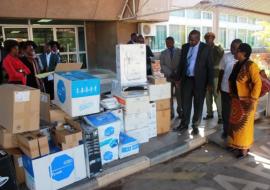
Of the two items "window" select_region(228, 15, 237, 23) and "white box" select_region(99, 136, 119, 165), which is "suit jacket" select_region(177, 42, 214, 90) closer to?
"white box" select_region(99, 136, 119, 165)

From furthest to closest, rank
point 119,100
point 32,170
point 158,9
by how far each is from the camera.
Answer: point 158,9 < point 119,100 < point 32,170

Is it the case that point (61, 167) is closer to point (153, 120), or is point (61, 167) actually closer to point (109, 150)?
point (109, 150)

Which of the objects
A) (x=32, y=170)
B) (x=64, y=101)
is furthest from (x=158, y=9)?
(x=32, y=170)

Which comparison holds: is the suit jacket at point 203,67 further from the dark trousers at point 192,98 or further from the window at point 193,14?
the window at point 193,14

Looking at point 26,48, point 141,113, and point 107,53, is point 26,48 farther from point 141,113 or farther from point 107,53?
point 107,53

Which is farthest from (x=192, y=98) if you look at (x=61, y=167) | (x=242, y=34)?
(x=242, y=34)

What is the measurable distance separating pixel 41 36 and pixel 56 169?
683 cm

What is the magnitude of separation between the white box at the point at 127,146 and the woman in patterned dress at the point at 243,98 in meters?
1.46

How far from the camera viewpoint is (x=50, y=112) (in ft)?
11.3

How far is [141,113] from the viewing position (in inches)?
169

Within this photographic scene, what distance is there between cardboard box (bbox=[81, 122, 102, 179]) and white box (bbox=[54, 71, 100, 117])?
0.81 feet

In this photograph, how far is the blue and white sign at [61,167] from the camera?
3.03 meters

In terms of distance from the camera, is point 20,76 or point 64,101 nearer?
point 64,101

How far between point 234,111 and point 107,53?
6.69 metres
